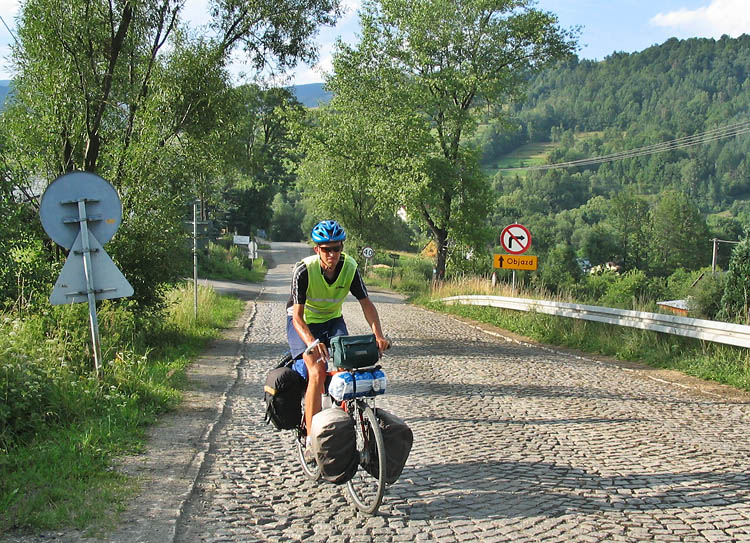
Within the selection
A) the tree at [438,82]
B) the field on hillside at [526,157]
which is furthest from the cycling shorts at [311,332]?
the field on hillside at [526,157]

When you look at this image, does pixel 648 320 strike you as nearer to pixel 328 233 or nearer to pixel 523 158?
pixel 328 233

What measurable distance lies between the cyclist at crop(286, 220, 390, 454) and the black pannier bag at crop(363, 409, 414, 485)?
549 millimetres

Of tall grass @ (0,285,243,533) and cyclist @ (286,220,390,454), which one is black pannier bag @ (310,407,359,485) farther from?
tall grass @ (0,285,243,533)

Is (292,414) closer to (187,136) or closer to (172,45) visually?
(187,136)

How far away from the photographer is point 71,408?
622cm

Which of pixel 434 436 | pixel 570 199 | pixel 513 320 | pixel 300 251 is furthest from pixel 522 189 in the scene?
pixel 434 436

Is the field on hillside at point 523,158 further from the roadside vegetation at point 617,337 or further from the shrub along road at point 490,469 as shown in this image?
the shrub along road at point 490,469

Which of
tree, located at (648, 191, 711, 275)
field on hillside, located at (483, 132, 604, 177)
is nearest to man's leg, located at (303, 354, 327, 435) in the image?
tree, located at (648, 191, 711, 275)

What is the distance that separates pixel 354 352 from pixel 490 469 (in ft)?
5.40

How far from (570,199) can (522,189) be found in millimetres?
9174

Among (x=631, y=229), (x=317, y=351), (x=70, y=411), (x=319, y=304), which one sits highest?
(x=631, y=229)

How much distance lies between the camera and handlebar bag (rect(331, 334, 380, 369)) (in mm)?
4281

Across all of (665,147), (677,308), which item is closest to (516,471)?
(677,308)

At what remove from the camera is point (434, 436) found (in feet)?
20.1
